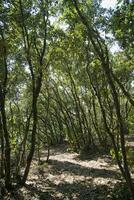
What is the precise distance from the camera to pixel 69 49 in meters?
23.9

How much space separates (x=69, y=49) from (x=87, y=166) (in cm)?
857

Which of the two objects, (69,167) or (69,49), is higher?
(69,49)

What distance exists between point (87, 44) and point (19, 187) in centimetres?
1183

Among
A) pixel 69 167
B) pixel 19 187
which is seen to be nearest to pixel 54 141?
pixel 69 167

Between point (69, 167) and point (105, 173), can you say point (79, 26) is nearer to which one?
point (105, 173)

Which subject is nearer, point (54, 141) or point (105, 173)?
point (105, 173)

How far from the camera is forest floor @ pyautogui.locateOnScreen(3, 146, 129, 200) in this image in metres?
15.4

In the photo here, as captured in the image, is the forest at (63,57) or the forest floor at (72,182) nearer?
the forest at (63,57)

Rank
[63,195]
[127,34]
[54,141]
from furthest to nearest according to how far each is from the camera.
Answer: [54,141] < [63,195] < [127,34]

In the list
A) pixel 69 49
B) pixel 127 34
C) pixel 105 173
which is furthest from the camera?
pixel 69 49

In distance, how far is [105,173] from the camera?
67.1 ft

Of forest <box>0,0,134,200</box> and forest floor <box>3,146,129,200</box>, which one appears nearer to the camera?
forest <box>0,0,134,200</box>

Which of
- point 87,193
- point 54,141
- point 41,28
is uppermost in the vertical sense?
point 41,28

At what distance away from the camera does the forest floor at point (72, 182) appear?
15.4 m
